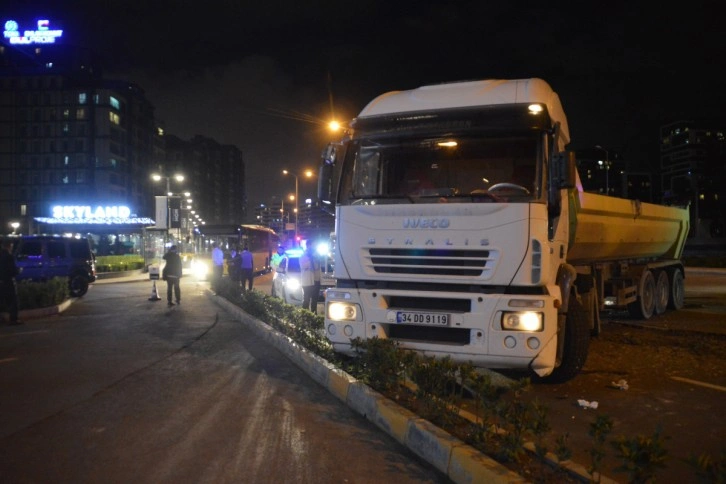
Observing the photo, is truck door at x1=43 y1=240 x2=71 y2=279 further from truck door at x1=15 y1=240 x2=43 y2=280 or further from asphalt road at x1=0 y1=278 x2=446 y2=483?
asphalt road at x1=0 y1=278 x2=446 y2=483

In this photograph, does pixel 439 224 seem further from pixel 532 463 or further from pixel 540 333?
pixel 532 463

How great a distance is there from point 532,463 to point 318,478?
1.56 meters

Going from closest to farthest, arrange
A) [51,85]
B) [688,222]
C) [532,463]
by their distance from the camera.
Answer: [532,463]
[688,222]
[51,85]

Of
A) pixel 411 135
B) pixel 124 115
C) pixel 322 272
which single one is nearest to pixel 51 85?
pixel 124 115

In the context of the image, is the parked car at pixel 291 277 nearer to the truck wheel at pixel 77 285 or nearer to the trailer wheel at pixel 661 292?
the truck wheel at pixel 77 285

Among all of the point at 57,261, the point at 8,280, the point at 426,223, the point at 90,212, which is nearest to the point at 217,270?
the point at 57,261

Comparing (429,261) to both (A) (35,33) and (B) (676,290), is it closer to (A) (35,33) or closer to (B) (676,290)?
(B) (676,290)

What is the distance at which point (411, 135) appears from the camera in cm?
763

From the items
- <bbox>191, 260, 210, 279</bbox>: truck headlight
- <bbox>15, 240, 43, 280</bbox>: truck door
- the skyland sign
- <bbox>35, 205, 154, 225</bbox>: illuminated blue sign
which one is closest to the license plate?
<bbox>15, 240, 43, 280</bbox>: truck door

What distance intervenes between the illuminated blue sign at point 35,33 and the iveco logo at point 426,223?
9884cm

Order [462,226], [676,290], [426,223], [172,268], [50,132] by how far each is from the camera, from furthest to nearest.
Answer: [50,132]
[172,268]
[676,290]
[426,223]
[462,226]

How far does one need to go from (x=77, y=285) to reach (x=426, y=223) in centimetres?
1877

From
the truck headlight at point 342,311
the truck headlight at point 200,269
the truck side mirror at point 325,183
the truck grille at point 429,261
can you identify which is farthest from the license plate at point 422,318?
the truck headlight at point 200,269

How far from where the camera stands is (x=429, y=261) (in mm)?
7051
